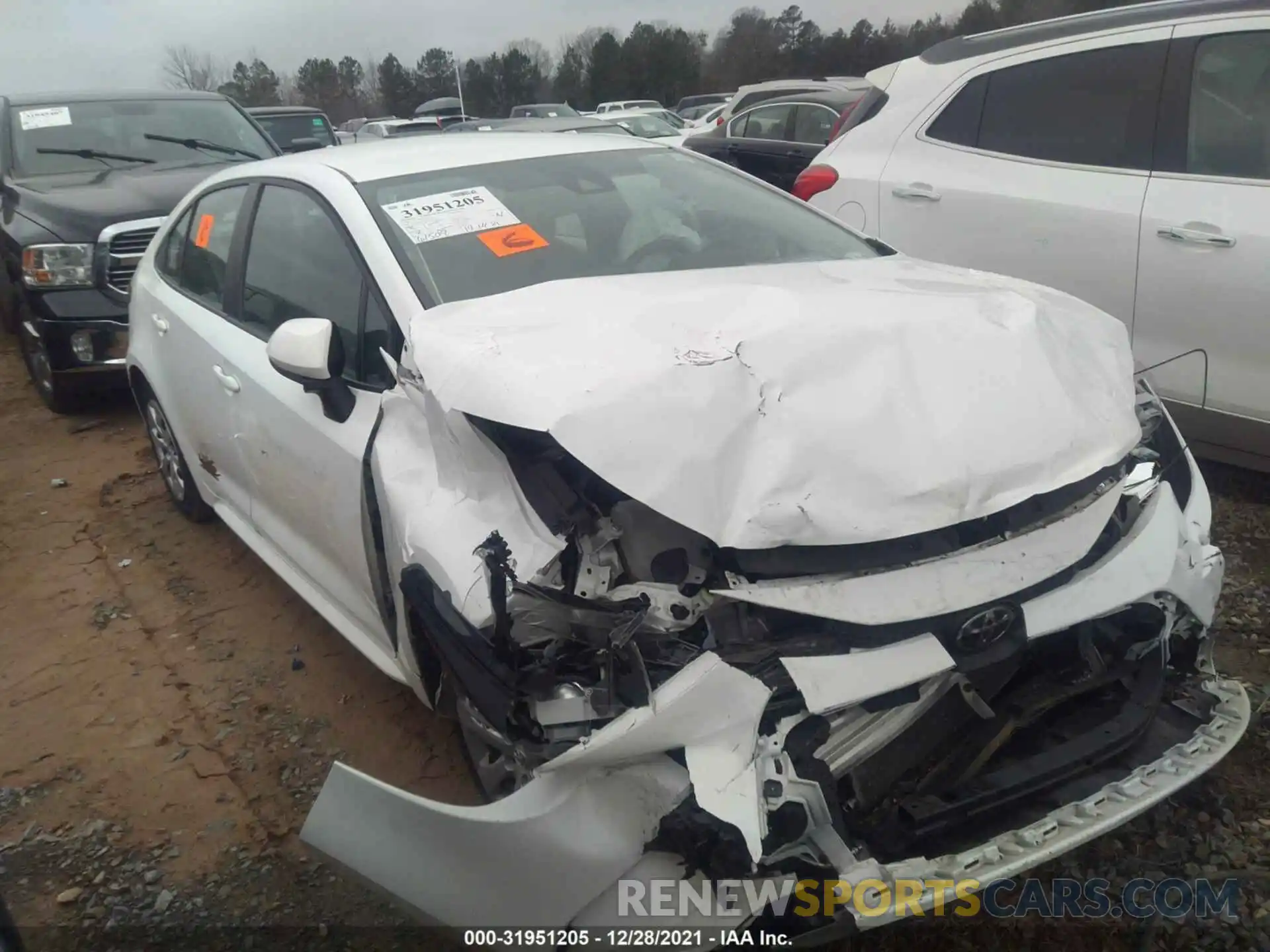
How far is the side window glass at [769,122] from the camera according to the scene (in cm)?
1077

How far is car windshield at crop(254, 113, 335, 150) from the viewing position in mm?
11422

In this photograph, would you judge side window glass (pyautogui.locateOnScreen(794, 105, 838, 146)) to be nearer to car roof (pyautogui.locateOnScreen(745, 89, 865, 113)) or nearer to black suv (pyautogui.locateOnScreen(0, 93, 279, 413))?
car roof (pyautogui.locateOnScreen(745, 89, 865, 113))

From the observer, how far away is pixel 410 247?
2482mm

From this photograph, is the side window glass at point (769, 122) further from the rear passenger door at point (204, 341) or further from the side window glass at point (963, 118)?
the rear passenger door at point (204, 341)

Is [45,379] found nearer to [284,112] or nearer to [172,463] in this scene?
[172,463]

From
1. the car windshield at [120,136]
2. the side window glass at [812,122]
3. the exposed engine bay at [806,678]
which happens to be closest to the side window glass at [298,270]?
the exposed engine bay at [806,678]

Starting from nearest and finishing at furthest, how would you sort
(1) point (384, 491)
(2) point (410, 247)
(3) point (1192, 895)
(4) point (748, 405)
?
(4) point (748, 405), (3) point (1192, 895), (1) point (384, 491), (2) point (410, 247)

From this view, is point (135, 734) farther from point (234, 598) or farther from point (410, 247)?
point (410, 247)

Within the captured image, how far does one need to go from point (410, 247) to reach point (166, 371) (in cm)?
167

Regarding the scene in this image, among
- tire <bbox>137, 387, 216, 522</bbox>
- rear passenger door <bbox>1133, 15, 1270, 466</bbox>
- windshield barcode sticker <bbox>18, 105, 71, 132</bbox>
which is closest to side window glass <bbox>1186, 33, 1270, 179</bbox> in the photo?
rear passenger door <bbox>1133, 15, 1270, 466</bbox>

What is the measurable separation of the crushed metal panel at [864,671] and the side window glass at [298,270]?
1.49 meters

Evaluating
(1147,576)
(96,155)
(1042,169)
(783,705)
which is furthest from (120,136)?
(1147,576)

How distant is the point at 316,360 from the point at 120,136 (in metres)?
5.09

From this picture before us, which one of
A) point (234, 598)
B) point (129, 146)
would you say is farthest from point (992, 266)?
point (129, 146)
